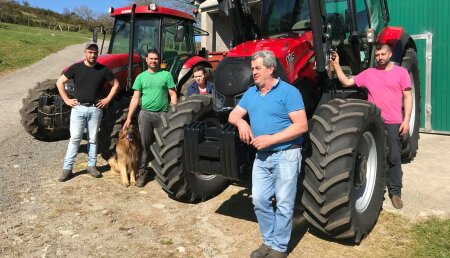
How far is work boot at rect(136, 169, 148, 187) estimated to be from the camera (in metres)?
5.74

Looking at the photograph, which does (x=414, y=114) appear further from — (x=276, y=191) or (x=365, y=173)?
(x=276, y=191)

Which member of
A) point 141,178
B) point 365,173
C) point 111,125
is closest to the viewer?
point 365,173

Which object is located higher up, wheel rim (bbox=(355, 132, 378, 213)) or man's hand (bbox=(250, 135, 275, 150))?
man's hand (bbox=(250, 135, 275, 150))

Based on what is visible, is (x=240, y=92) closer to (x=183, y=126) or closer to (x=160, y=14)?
(x=183, y=126)

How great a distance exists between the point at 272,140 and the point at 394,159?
2.13 metres

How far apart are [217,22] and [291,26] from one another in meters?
12.1

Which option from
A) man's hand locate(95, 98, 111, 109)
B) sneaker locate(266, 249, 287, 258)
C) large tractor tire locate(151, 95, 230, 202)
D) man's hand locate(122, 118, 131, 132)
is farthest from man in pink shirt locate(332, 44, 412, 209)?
man's hand locate(95, 98, 111, 109)

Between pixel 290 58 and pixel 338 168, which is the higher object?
pixel 290 58

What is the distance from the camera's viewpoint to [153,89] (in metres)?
5.64

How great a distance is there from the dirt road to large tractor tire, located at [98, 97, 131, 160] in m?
0.38

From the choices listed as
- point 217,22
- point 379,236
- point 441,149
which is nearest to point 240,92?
point 379,236

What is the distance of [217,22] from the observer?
16453 millimetres

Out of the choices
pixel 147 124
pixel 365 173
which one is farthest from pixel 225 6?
pixel 365 173

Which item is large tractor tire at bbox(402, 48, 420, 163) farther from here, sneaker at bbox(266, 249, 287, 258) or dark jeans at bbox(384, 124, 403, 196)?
sneaker at bbox(266, 249, 287, 258)
